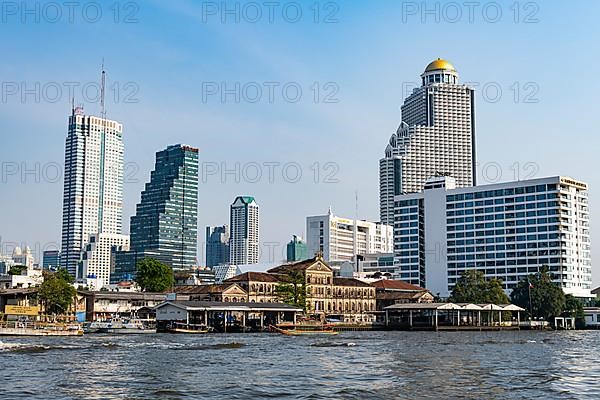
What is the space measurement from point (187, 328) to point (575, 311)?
8725 cm

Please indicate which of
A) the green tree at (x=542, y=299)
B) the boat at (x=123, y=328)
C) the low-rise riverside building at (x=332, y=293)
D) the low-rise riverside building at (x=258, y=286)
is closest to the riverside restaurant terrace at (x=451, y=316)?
the green tree at (x=542, y=299)

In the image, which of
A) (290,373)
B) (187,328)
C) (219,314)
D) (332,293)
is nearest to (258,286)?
(332,293)

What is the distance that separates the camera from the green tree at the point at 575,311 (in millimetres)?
165750

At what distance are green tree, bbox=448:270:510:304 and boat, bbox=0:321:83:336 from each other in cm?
8263

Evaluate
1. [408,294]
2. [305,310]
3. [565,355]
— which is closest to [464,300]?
[408,294]

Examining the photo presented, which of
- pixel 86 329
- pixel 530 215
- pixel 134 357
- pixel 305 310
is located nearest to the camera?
pixel 134 357

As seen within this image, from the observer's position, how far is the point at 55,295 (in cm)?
13062

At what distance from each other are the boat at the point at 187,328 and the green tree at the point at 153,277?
54.5 m

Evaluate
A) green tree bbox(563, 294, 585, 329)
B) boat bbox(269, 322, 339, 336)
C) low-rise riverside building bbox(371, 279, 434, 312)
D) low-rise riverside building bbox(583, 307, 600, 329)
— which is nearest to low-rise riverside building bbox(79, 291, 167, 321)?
boat bbox(269, 322, 339, 336)

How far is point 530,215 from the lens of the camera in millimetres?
198000

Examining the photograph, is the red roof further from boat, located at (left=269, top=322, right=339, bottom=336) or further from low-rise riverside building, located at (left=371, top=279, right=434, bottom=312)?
boat, located at (left=269, top=322, right=339, bottom=336)

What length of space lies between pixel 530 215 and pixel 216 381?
545 ft

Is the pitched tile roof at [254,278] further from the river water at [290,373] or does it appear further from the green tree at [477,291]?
the river water at [290,373]

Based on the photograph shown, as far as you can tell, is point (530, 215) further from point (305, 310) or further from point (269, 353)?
point (269, 353)
